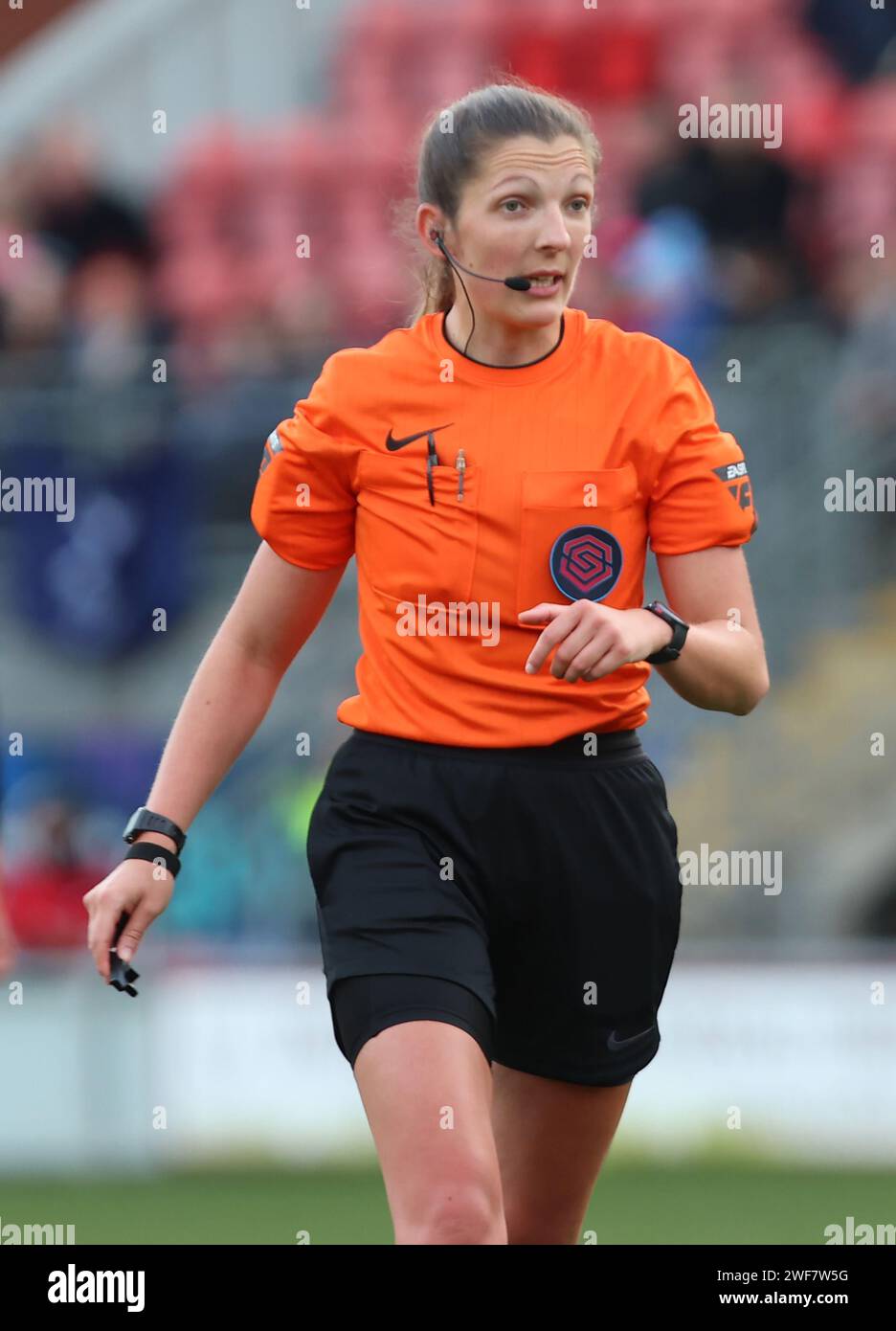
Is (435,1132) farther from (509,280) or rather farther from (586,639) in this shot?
(509,280)

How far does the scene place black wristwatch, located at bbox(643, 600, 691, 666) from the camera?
3.24 m

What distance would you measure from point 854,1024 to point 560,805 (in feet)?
19.3

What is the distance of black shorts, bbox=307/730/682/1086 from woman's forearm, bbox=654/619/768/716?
256 millimetres

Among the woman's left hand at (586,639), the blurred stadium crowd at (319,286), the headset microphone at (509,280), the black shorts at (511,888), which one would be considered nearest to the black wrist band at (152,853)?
the black shorts at (511,888)

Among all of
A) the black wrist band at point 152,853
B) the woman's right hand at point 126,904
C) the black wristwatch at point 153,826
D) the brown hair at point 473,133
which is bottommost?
the woman's right hand at point 126,904

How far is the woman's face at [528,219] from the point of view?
351cm

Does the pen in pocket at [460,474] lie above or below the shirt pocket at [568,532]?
above

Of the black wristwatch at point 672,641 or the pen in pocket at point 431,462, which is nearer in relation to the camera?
the black wristwatch at point 672,641

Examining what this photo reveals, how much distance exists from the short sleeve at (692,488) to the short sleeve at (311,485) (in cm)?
54

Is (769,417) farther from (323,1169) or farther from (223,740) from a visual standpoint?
(223,740)

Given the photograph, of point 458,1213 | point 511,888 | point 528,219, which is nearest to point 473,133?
point 528,219

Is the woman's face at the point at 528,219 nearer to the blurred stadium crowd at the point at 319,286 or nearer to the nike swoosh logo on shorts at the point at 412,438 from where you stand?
the nike swoosh logo on shorts at the point at 412,438

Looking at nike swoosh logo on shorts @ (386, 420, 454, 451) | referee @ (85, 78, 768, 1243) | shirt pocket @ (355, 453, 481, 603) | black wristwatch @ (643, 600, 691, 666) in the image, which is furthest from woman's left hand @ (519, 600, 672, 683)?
nike swoosh logo on shorts @ (386, 420, 454, 451)
